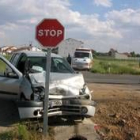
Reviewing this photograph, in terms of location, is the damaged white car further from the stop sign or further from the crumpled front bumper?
the stop sign

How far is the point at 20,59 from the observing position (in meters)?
12.4

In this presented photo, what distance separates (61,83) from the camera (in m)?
10.3

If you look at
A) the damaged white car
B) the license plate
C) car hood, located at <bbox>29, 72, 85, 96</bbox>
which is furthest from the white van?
the license plate

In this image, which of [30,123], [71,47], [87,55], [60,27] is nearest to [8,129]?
[30,123]

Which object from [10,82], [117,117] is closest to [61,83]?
[10,82]

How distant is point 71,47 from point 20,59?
4757 cm

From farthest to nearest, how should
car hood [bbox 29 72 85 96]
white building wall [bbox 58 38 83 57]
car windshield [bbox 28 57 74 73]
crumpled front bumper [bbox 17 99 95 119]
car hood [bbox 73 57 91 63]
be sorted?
1. white building wall [bbox 58 38 83 57]
2. car hood [bbox 73 57 91 63]
3. car windshield [bbox 28 57 74 73]
4. car hood [bbox 29 72 85 96]
5. crumpled front bumper [bbox 17 99 95 119]

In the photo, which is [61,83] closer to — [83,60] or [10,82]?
[10,82]

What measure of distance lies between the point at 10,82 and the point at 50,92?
5.25 feet

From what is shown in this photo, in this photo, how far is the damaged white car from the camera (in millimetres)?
9875

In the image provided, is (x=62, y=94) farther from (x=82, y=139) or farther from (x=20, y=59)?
(x=20, y=59)

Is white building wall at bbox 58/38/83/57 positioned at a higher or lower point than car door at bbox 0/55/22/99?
higher

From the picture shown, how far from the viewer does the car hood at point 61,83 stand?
33.3 feet

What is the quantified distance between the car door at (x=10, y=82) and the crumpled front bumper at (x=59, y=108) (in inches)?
48.9
